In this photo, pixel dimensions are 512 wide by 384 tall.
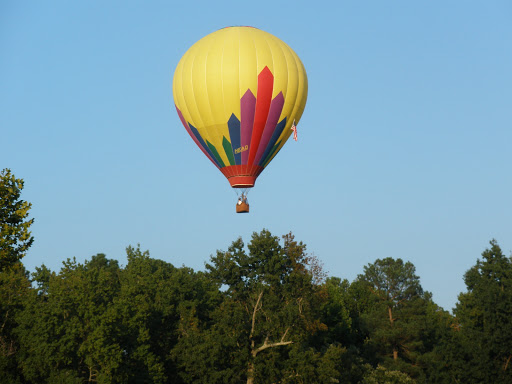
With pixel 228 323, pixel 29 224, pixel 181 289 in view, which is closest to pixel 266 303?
pixel 228 323

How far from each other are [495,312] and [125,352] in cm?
3032

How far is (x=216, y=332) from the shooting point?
55250 millimetres

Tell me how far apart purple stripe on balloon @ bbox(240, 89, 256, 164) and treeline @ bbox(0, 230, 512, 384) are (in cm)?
1460

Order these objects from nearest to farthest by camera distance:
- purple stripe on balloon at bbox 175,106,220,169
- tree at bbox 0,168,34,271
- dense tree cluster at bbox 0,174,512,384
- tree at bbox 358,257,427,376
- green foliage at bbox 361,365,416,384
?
tree at bbox 0,168,34,271 → purple stripe on balloon at bbox 175,106,220,169 → dense tree cluster at bbox 0,174,512,384 → green foliage at bbox 361,365,416,384 → tree at bbox 358,257,427,376

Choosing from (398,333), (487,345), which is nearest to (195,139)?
(487,345)

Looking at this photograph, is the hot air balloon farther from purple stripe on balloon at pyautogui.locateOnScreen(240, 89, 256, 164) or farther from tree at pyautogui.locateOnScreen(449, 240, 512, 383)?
tree at pyautogui.locateOnScreen(449, 240, 512, 383)

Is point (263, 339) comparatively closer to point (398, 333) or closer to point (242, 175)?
point (242, 175)

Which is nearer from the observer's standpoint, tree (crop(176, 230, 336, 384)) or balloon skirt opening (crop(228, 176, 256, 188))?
balloon skirt opening (crop(228, 176, 256, 188))

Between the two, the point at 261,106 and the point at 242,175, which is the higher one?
the point at 261,106

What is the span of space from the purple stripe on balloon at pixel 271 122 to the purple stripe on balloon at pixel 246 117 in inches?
30.4

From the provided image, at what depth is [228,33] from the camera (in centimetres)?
4466

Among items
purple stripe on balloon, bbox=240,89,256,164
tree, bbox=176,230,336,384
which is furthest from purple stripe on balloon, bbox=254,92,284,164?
tree, bbox=176,230,336,384

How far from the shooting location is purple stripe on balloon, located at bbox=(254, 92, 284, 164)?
44.0 meters

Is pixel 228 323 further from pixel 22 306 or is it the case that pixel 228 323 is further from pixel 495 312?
pixel 495 312
